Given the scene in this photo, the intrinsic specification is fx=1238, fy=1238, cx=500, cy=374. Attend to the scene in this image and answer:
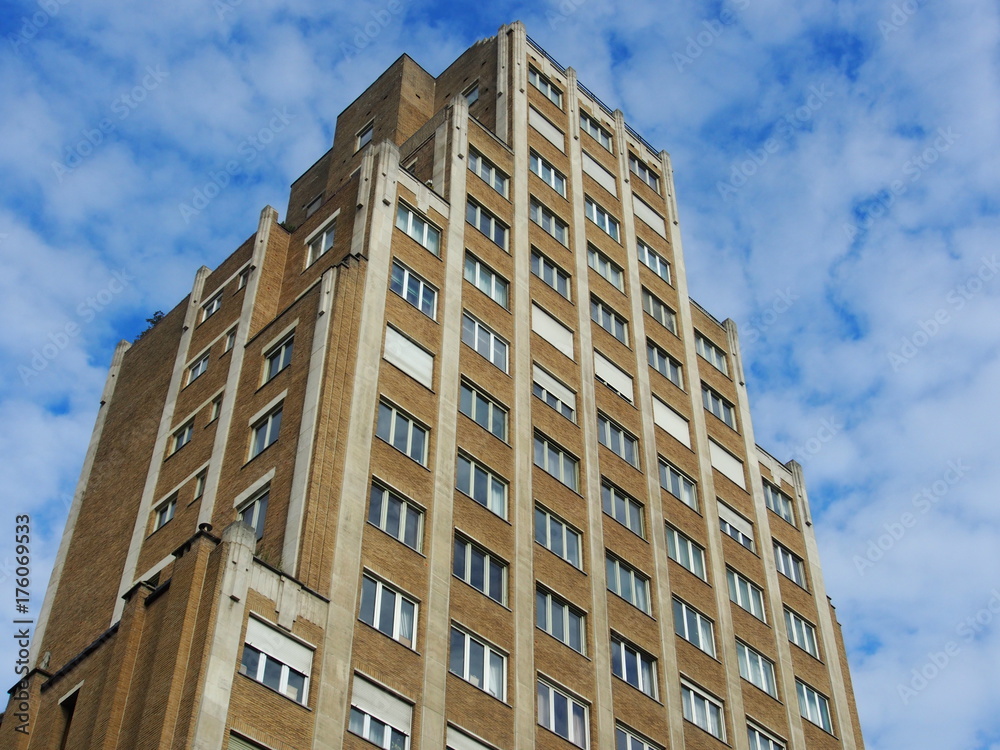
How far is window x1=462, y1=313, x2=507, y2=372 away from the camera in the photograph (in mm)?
43656

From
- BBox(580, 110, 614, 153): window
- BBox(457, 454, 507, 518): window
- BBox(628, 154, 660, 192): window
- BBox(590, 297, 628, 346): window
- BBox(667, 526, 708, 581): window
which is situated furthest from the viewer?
A: BBox(628, 154, 660, 192): window

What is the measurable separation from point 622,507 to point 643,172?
23524mm

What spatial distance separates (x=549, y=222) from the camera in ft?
173

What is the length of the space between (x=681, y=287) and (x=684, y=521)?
48.4 feet

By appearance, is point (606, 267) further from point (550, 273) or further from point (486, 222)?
point (486, 222)

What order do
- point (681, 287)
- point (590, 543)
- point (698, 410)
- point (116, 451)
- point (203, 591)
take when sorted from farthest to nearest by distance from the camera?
point (681, 287) → point (698, 410) → point (116, 451) → point (590, 543) → point (203, 591)

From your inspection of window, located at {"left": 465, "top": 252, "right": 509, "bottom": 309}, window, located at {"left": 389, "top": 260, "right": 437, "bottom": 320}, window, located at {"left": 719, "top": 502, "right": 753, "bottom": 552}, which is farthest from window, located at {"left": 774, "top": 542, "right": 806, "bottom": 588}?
window, located at {"left": 389, "top": 260, "right": 437, "bottom": 320}

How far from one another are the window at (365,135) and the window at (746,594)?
84.9 feet

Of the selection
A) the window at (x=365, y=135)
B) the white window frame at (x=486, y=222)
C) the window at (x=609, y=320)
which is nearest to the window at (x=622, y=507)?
the window at (x=609, y=320)

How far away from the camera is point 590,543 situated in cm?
4206

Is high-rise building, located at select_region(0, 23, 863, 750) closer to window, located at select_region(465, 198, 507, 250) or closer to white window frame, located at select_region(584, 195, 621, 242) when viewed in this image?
window, located at select_region(465, 198, 507, 250)

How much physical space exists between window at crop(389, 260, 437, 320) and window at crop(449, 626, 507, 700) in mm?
11907

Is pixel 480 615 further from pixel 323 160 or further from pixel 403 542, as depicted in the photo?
pixel 323 160

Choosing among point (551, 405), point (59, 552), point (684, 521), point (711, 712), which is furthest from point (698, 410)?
point (59, 552)
